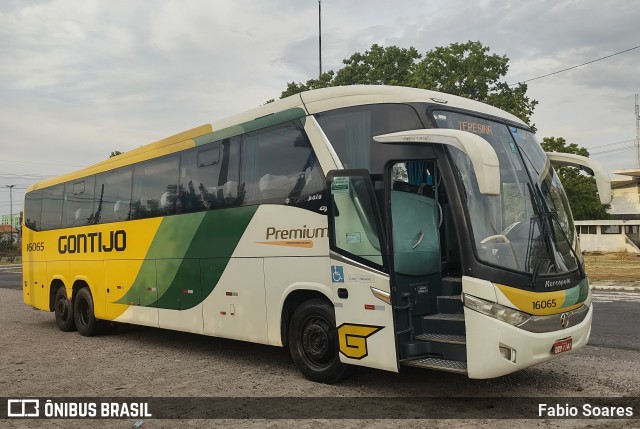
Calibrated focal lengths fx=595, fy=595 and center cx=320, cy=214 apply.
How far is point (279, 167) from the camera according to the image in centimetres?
798

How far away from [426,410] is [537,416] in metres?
1.09

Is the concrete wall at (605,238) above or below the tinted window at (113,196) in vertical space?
below

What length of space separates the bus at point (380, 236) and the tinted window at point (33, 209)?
22.2 feet

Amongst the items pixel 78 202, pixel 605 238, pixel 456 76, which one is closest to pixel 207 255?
pixel 78 202

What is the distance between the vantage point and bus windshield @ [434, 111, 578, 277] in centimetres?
613

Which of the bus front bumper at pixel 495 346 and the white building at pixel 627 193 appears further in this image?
the white building at pixel 627 193

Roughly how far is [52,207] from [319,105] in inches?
375

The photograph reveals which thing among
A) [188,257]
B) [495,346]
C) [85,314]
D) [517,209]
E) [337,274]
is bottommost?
[85,314]

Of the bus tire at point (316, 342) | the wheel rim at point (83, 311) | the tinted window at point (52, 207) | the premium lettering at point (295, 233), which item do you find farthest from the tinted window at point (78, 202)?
the bus tire at point (316, 342)

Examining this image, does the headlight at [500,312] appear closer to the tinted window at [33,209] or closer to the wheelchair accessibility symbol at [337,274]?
the wheelchair accessibility symbol at [337,274]

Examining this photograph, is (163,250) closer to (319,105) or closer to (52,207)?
(319,105)

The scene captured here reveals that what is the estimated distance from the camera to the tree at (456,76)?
38688mm

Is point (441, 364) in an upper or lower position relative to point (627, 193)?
lower

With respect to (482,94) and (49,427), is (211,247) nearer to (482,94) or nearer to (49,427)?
(49,427)
